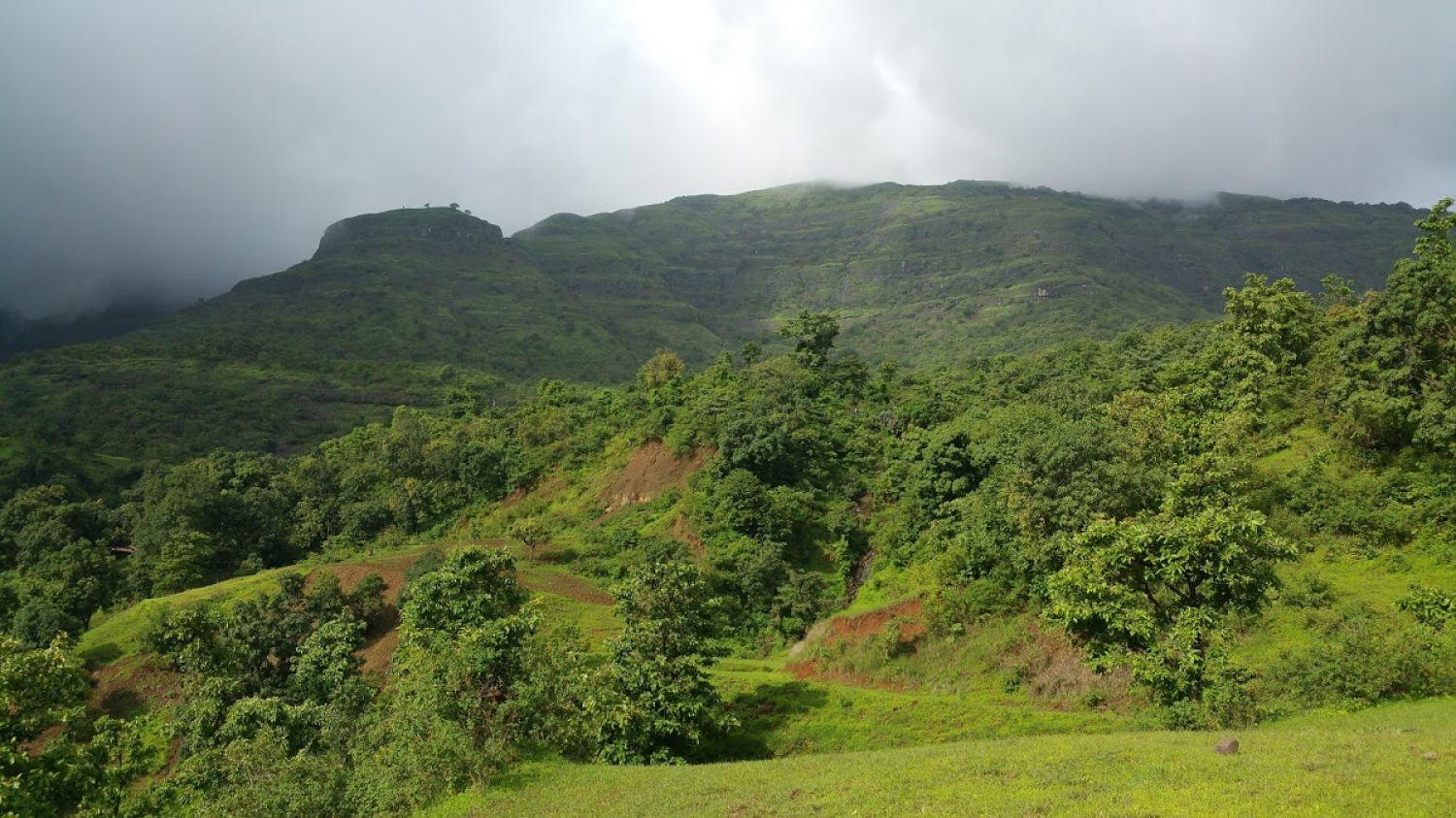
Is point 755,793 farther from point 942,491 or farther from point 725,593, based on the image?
point 942,491

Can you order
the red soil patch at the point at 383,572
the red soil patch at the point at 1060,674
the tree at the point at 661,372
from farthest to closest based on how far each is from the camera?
1. the tree at the point at 661,372
2. the red soil patch at the point at 383,572
3. the red soil patch at the point at 1060,674

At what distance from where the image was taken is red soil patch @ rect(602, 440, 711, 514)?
64.7 metres

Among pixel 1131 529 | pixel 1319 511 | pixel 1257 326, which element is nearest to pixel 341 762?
pixel 1131 529

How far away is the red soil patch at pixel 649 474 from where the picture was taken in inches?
2547

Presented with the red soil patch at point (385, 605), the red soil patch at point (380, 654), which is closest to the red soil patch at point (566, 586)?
the red soil patch at point (385, 605)

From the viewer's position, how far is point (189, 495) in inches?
2783

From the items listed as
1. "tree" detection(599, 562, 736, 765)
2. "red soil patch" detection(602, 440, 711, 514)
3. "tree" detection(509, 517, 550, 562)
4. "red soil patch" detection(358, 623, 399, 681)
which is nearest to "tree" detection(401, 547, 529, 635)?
"tree" detection(599, 562, 736, 765)

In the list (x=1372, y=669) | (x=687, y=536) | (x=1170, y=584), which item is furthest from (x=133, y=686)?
(x=1372, y=669)

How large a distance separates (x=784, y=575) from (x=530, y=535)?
20001 millimetres

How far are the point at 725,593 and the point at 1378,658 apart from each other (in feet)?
97.1

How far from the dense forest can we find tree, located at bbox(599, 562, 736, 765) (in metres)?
0.13

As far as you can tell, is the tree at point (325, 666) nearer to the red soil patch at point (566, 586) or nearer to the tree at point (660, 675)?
the red soil patch at point (566, 586)

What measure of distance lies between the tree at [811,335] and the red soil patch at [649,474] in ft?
57.1

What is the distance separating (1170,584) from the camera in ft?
76.0
